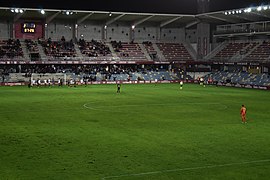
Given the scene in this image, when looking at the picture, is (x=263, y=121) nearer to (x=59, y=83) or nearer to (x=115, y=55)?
(x=59, y=83)

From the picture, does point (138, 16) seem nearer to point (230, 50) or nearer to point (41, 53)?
point (230, 50)

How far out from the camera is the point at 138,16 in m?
78.7

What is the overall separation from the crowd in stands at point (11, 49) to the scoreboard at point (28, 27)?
271 centimetres

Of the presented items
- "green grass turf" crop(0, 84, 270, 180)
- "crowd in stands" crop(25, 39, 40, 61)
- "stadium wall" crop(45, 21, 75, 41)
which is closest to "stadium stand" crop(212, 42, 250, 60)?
"stadium wall" crop(45, 21, 75, 41)

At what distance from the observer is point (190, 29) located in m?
91.9

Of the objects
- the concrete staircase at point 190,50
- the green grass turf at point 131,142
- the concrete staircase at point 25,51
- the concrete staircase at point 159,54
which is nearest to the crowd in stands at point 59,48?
the concrete staircase at point 25,51

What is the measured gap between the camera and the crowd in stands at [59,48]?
244 feet

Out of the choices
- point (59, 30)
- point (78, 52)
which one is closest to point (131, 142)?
point (78, 52)

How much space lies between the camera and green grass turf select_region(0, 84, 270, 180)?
51.9ft

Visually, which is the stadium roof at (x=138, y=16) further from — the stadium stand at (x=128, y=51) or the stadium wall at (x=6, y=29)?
the stadium stand at (x=128, y=51)

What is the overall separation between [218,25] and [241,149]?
218ft

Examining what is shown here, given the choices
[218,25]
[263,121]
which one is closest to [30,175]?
[263,121]

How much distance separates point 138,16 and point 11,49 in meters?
24.7

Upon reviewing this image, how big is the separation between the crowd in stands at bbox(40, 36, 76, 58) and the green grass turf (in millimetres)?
38585
